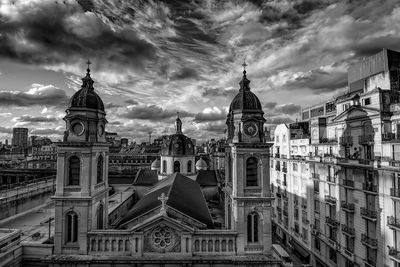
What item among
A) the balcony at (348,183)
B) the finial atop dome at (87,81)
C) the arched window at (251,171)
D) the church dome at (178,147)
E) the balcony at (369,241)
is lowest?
the balcony at (369,241)

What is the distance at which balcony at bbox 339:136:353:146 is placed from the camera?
34344 millimetres

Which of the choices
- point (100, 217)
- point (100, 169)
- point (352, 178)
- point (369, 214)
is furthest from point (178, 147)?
point (369, 214)

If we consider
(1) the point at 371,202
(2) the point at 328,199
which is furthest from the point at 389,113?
(2) the point at 328,199

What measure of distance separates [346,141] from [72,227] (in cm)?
3461

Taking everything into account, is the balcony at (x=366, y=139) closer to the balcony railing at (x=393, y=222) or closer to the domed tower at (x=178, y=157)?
the balcony railing at (x=393, y=222)

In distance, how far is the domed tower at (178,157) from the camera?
57062 millimetres

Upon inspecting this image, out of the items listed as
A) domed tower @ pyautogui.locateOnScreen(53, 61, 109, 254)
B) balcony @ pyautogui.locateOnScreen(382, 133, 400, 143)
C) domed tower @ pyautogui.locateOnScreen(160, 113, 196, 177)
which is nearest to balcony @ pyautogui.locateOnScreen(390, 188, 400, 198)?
balcony @ pyautogui.locateOnScreen(382, 133, 400, 143)

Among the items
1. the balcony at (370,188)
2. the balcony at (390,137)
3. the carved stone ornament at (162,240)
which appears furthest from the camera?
the balcony at (370,188)

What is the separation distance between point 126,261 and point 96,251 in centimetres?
A: 336

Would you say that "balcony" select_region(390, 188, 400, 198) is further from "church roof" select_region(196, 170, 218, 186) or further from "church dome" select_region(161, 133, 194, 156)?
"church dome" select_region(161, 133, 194, 156)

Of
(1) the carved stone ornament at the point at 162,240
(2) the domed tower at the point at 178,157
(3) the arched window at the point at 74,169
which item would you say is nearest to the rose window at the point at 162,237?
(1) the carved stone ornament at the point at 162,240

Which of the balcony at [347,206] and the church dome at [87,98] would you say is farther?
the balcony at [347,206]

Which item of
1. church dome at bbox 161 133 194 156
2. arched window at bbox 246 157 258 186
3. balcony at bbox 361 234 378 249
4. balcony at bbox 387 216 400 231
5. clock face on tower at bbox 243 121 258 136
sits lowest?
balcony at bbox 361 234 378 249

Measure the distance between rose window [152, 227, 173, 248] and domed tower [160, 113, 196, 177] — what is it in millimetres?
32038
